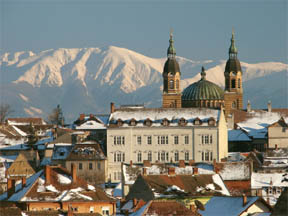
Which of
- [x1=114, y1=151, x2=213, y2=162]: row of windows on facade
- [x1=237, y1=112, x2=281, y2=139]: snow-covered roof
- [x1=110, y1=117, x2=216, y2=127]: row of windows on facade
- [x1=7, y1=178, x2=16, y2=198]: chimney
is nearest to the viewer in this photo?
[x1=7, y1=178, x2=16, y2=198]: chimney

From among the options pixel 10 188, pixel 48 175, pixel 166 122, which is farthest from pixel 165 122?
pixel 10 188

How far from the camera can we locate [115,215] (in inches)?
2862

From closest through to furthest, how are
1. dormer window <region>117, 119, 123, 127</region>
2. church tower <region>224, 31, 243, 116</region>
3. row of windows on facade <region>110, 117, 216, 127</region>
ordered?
1. row of windows on facade <region>110, 117, 216, 127</region>
2. dormer window <region>117, 119, 123, 127</region>
3. church tower <region>224, 31, 243, 116</region>

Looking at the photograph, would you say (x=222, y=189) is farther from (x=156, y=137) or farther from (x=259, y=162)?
(x=156, y=137)

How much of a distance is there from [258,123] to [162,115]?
1163 inches

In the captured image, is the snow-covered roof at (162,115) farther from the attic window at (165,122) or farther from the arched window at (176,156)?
the arched window at (176,156)

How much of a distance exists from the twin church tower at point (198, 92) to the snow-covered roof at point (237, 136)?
16694 millimetres

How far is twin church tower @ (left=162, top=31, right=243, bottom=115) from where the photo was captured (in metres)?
163

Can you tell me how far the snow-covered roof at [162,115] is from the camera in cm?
12406

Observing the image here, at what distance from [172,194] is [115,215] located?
40.6 feet

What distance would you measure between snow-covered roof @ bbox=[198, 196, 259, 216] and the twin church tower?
286 ft

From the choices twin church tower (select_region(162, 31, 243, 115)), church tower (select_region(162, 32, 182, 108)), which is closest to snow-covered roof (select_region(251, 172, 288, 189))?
twin church tower (select_region(162, 31, 243, 115))

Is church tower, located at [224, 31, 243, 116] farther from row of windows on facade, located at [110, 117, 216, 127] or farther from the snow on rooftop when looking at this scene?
row of windows on facade, located at [110, 117, 216, 127]

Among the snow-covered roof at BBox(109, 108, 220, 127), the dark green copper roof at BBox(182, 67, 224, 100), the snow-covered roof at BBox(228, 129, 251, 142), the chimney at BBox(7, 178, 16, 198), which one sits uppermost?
the dark green copper roof at BBox(182, 67, 224, 100)
